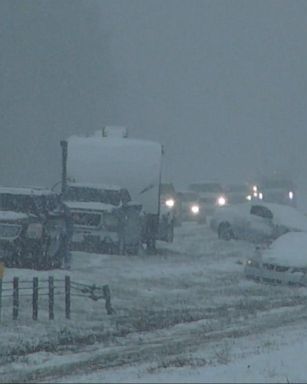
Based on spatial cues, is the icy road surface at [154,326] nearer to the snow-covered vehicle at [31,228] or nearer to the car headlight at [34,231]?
the snow-covered vehicle at [31,228]

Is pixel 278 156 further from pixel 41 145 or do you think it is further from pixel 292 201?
Answer: pixel 292 201

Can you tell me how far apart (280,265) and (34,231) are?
590 cm

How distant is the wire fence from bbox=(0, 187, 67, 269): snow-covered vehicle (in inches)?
59.7

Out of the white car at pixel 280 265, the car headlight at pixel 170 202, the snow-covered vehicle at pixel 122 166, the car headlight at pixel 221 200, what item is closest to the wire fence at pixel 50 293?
the white car at pixel 280 265

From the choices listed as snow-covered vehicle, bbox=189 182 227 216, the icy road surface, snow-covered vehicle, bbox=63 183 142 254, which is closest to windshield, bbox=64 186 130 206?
snow-covered vehicle, bbox=63 183 142 254

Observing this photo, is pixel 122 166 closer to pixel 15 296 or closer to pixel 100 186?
pixel 100 186

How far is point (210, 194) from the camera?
56.3 m

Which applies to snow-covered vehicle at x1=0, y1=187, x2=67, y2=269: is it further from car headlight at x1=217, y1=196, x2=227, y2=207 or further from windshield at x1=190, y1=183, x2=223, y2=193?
windshield at x1=190, y1=183, x2=223, y2=193

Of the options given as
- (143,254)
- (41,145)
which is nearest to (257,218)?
(143,254)

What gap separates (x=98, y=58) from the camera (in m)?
92.3

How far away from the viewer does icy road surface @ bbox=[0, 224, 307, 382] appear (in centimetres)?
1368

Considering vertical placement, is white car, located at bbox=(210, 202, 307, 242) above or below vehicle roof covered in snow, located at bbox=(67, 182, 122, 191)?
below

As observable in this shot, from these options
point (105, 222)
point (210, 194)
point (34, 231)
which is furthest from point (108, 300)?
point (210, 194)

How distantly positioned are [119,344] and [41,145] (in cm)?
6503
